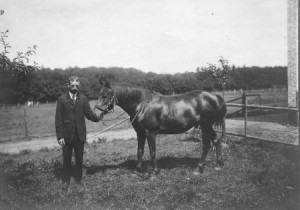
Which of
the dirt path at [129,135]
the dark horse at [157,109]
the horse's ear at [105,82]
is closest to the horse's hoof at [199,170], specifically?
the dark horse at [157,109]

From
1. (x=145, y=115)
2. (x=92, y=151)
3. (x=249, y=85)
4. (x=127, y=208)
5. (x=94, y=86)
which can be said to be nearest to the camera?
(x=127, y=208)

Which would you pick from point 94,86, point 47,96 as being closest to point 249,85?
point 94,86

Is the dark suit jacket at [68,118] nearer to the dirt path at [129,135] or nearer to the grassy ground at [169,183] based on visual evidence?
the grassy ground at [169,183]

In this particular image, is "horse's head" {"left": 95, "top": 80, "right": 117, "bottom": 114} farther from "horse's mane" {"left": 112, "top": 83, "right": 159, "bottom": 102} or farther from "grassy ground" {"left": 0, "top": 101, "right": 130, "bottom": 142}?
"grassy ground" {"left": 0, "top": 101, "right": 130, "bottom": 142}

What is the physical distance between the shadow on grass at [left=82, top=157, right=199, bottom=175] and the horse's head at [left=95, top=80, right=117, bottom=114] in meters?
1.86

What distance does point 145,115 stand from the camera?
241 inches

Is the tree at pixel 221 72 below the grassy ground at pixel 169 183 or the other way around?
the other way around

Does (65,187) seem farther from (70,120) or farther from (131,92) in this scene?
(131,92)

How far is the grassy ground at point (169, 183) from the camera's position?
15.4 ft

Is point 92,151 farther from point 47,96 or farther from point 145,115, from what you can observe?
point 47,96

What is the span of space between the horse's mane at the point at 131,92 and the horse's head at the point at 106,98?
144 mm

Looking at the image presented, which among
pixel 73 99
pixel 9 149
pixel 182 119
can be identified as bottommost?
pixel 9 149

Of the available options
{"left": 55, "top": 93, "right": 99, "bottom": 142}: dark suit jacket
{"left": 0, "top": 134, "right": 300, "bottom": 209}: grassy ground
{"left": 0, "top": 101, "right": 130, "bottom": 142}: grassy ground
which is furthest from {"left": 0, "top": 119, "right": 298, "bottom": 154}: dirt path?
{"left": 55, "top": 93, "right": 99, "bottom": 142}: dark suit jacket

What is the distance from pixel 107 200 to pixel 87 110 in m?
1.88
